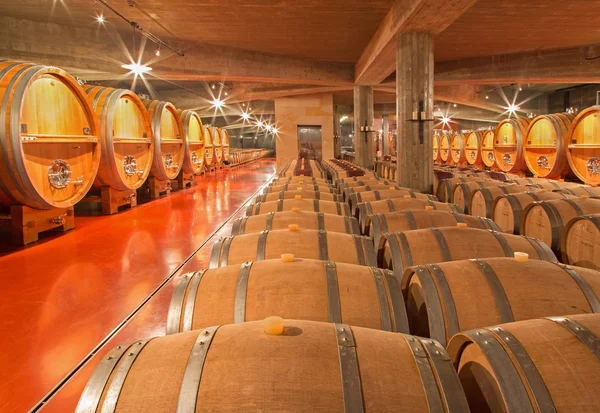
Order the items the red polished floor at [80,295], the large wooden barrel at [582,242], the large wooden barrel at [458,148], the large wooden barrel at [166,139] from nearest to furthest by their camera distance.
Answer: the red polished floor at [80,295] < the large wooden barrel at [582,242] < the large wooden barrel at [166,139] < the large wooden barrel at [458,148]

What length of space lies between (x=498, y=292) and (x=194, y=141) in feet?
39.4

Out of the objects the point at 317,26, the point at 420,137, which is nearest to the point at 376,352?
the point at 420,137

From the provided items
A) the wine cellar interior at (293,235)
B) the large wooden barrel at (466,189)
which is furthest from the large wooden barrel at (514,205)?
the large wooden barrel at (466,189)

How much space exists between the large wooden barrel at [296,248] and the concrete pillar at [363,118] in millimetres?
13098

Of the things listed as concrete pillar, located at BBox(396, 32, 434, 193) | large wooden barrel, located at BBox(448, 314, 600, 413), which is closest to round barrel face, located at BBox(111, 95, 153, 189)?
concrete pillar, located at BBox(396, 32, 434, 193)

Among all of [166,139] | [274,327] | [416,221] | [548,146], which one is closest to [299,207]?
[416,221]

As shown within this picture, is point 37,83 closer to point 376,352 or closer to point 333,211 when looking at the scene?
point 333,211

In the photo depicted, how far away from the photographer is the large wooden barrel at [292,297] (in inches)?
69.4

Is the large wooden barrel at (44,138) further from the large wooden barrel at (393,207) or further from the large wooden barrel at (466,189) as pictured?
the large wooden barrel at (466,189)

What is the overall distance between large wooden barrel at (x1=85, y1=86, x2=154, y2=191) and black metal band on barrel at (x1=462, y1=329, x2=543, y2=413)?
6.81 metres

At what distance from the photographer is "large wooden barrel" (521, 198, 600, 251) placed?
12.0ft

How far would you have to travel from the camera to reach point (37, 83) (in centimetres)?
531

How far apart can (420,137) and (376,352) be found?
22.2 feet

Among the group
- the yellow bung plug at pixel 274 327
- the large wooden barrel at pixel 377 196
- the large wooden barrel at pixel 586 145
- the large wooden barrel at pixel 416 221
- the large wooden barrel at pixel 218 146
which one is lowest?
the yellow bung plug at pixel 274 327
